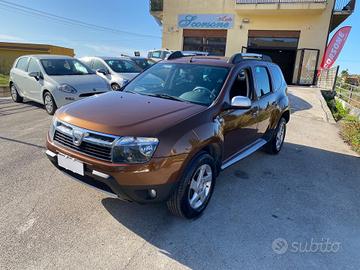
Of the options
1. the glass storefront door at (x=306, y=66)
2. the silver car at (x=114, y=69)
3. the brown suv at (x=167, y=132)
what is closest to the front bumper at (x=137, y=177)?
the brown suv at (x=167, y=132)

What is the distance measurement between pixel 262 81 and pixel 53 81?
5.32 meters

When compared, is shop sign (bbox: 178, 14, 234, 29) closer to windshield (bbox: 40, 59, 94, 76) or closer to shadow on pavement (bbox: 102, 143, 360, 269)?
windshield (bbox: 40, 59, 94, 76)

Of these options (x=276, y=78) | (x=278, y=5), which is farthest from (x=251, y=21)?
Answer: (x=276, y=78)

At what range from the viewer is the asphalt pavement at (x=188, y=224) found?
8.29ft

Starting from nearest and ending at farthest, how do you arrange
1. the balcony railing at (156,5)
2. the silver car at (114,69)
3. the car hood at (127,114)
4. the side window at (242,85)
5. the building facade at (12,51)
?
the car hood at (127,114) < the side window at (242,85) < the silver car at (114,69) < the balcony railing at (156,5) < the building facade at (12,51)

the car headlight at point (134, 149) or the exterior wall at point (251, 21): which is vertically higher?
the exterior wall at point (251, 21)

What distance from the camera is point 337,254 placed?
2738mm

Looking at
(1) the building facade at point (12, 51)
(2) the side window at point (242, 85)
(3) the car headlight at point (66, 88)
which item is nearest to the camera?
(2) the side window at point (242, 85)

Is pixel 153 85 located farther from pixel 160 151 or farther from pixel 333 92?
pixel 333 92

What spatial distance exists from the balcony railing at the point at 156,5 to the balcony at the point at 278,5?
6.63m

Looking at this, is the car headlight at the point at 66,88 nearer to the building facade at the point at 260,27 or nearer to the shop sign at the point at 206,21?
the building facade at the point at 260,27

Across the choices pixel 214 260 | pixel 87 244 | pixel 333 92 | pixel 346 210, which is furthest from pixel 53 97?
pixel 333 92

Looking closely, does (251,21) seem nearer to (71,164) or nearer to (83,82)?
(83,82)

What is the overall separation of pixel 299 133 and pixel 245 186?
4.14 m
